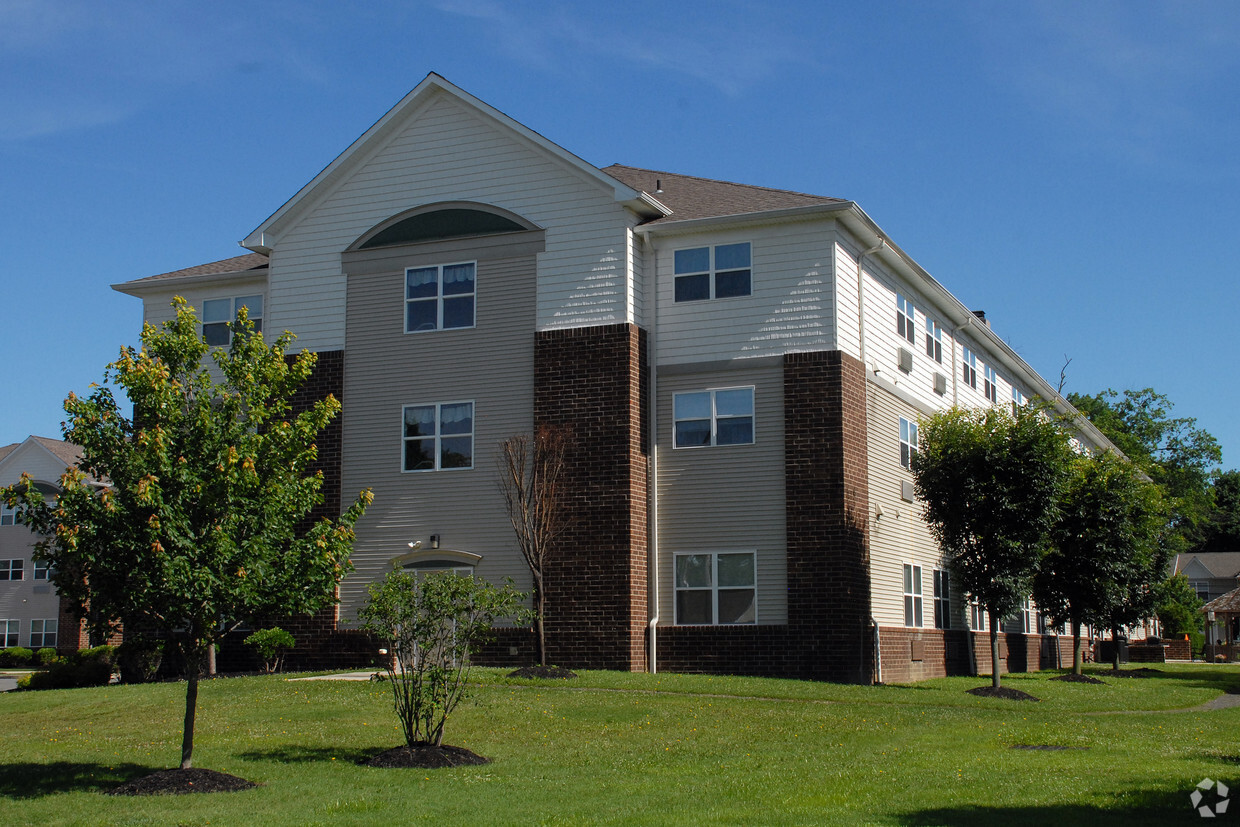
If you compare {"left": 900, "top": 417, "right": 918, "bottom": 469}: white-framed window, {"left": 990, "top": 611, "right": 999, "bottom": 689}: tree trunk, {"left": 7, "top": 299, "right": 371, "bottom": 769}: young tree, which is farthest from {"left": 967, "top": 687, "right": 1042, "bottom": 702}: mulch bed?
{"left": 7, "top": 299, "right": 371, "bottom": 769}: young tree

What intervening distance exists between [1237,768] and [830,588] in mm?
11669

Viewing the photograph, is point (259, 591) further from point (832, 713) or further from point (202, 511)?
point (832, 713)

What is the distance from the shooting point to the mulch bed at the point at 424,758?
13992 mm

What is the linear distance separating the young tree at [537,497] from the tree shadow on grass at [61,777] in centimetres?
1069

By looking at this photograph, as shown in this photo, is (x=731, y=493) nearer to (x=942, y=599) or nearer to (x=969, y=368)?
(x=942, y=599)

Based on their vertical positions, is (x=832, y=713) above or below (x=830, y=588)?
below

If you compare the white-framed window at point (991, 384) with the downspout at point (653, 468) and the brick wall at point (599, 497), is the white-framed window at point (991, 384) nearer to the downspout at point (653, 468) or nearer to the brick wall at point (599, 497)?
the downspout at point (653, 468)

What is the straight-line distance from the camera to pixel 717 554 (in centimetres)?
2538

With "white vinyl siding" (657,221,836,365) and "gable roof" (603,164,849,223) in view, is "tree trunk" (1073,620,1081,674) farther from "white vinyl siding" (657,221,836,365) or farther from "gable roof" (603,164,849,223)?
"gable roof" (603,164,849,223)

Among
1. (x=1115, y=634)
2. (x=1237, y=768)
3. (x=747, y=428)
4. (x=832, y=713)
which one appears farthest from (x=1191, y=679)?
(x=1237, y=768)

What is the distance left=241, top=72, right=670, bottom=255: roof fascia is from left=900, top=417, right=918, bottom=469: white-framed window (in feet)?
26.3

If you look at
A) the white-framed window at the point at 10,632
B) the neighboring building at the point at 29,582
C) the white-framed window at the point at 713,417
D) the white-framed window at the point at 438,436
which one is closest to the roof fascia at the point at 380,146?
the white-framed window at the point at 713,417

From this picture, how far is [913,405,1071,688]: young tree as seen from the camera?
24.6 metres

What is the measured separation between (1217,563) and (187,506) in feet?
291
